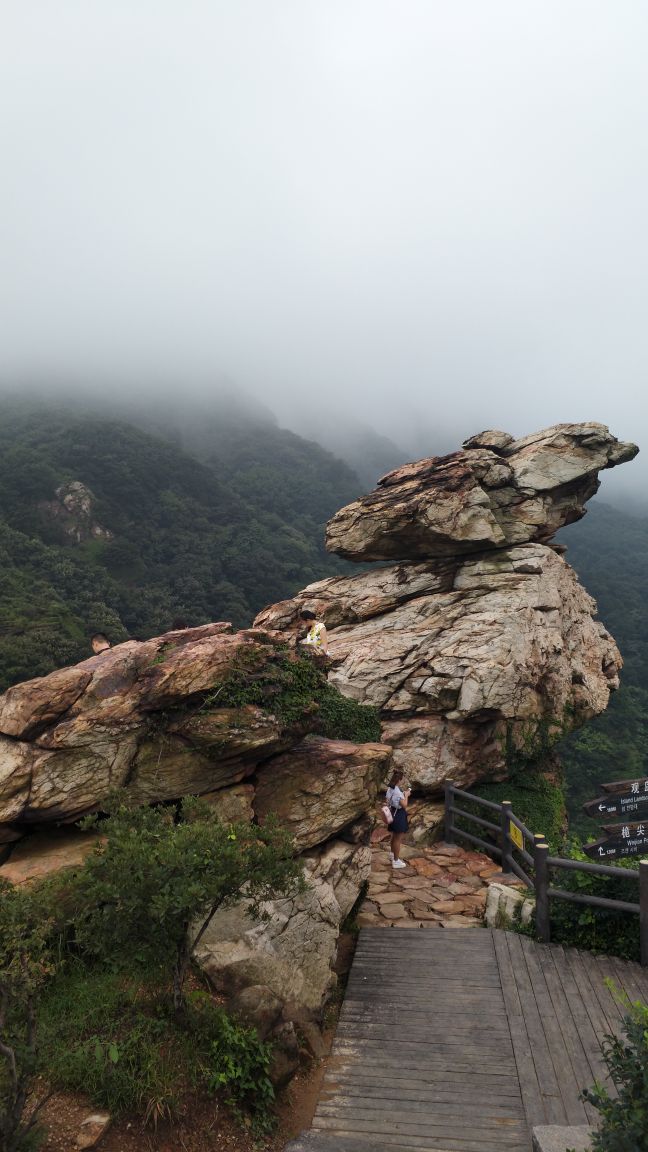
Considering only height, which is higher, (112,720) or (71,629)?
(112,720)

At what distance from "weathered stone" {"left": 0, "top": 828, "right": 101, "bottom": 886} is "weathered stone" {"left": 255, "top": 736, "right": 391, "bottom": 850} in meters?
2.03

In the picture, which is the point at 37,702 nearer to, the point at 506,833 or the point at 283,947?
the point at 283,947

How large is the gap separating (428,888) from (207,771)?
464 centimetres

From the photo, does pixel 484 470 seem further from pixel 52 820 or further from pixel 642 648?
pixel 642 648

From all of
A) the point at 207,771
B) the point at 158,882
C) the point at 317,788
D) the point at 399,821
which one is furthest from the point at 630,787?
the point at 158,882

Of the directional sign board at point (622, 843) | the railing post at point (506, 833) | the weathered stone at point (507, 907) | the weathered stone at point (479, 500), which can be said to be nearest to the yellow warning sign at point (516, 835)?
the railing post at point (506, 833)

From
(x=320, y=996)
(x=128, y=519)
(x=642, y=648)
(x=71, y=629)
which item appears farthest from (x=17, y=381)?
(x=320, y=996)

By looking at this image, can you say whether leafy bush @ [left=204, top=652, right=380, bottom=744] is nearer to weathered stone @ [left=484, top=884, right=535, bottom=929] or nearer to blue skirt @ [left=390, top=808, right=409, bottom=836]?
blue skirt @ [left=390, top=808, right=409, bottom=836]

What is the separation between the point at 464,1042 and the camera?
19.2 feet

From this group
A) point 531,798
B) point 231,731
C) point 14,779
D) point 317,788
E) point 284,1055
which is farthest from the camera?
point 531,798

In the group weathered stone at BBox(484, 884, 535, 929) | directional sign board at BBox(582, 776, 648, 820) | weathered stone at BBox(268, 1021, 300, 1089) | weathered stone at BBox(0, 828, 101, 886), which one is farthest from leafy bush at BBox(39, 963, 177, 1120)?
directional sign board at BBox(582, 776, 648, 820)

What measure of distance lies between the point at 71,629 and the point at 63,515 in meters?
21.4

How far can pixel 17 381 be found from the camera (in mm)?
111812

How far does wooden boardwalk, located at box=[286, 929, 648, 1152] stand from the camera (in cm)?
488
